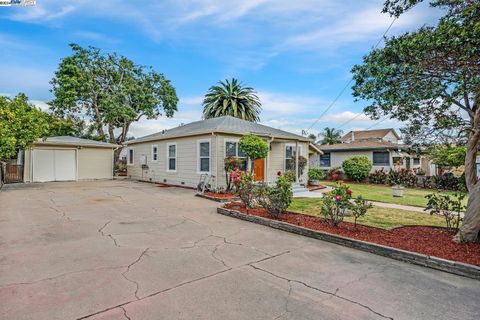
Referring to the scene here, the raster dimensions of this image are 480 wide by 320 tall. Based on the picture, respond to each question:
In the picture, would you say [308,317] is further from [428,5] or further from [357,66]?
[428,5]

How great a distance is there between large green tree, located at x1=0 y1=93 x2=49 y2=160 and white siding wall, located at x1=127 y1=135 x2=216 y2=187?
5.92 m

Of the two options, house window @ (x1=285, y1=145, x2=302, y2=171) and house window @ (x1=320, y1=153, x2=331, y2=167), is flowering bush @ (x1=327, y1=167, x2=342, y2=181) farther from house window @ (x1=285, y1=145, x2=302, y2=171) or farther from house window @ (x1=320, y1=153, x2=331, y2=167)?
house window @ (x1=285, y1=145, x2=302, y2=171)

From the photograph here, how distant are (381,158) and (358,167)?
3.01m

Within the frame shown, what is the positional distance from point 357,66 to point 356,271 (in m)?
3.55

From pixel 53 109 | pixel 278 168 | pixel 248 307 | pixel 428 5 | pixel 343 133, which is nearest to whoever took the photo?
pixel 248 307

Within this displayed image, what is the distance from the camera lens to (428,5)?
458 centimetres

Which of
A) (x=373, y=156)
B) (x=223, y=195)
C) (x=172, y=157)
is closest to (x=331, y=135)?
(x=373, y=156)

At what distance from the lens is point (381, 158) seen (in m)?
21.6

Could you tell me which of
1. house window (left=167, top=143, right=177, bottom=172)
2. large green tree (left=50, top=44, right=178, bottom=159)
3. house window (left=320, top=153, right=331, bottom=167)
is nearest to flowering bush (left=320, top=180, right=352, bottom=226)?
house window (left=167, top=143, right=177, bottom=172)

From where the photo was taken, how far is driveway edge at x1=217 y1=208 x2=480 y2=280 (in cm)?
376

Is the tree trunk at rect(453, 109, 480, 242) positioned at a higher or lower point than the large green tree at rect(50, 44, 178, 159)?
lower

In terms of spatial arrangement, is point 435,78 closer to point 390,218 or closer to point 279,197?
point 279,197

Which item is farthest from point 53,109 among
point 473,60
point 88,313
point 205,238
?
point 473,60

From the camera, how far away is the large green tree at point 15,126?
39.4 ft
